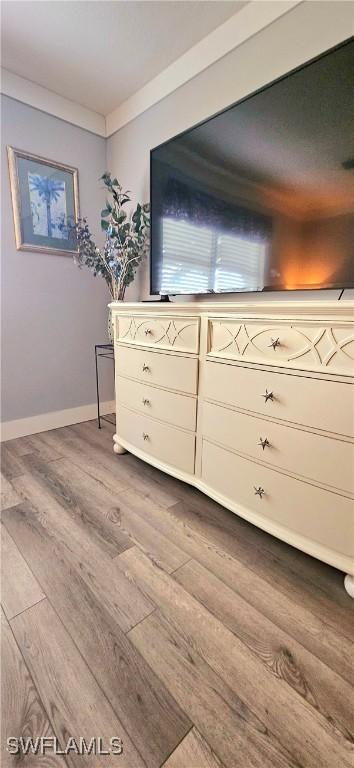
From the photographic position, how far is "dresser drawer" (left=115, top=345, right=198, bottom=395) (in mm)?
1351

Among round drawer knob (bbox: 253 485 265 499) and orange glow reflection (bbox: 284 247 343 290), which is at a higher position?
orange glow reflection (bbox: 284 247 343 290)

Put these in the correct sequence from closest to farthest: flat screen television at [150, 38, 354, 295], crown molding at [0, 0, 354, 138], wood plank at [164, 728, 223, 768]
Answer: wood plank at [164, 728, 223, 768], flat screen television at [150, 38, 354, 295], crown molding at [0, 0, 354, 138]

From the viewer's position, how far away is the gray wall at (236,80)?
1150 mm

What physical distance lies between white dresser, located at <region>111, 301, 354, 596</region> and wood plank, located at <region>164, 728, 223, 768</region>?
2.00 feet

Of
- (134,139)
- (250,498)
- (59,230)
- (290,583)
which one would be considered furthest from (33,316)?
(290,583)

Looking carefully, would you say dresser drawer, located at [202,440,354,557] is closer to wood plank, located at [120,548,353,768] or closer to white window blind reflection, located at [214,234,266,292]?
wood plank, located at [120,548,353,768]

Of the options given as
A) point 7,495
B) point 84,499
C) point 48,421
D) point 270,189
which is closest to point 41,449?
Answer: point 48,421

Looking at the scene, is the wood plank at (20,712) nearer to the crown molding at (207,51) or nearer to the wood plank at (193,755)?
the wood plank at (193,755)

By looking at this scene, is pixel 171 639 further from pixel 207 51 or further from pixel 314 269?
pixel 207 51

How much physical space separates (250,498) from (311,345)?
655 mm

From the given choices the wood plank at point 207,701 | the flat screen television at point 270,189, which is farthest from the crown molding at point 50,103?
the wood plank at point 207,701

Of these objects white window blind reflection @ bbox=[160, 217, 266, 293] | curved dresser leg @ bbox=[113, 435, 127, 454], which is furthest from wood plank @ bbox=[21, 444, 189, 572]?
white window blind reflection @ bbox=[160, 217, 266, 293]

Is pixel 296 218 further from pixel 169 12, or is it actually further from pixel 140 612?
pixel 140 612

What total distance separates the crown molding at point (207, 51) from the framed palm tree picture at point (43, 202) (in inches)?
23.8
